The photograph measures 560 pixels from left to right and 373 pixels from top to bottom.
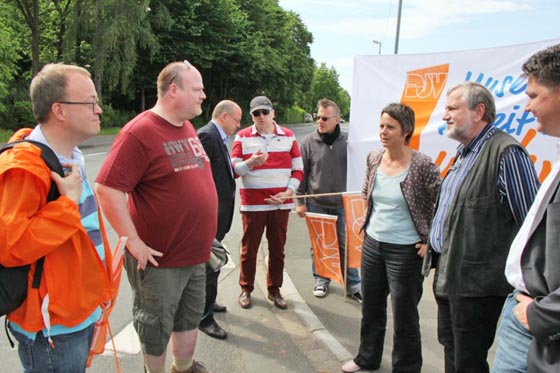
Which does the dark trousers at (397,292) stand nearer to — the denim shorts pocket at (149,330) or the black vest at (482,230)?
the black vest at (482,230)

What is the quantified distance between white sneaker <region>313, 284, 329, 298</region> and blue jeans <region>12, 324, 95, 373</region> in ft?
9.47

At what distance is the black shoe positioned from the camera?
11.9 feet

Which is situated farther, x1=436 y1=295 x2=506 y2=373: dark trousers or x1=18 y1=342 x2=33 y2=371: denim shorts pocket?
x1=436 y1=295 x2=506 y2=373: dark trousers

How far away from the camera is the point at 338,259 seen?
435 cm

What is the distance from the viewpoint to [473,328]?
2.34m

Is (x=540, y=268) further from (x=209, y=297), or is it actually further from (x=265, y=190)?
(x=265, y=190)

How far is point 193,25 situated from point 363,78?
29.7m

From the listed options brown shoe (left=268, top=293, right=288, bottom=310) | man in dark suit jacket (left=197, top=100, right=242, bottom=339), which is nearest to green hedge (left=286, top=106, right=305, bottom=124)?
brown shoe (left=268, top=293, right=288, bottom=310)

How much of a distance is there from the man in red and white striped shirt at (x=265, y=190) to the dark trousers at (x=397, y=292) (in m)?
1.28

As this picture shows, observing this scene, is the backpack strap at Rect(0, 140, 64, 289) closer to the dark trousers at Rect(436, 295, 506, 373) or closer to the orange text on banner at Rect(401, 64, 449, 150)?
the dark trousers at Rect(436, 295, 506, 373)

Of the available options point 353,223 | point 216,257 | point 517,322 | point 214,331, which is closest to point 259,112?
point 353,223

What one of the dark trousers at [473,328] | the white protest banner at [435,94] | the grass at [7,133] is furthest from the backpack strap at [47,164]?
the grass at [7,133]

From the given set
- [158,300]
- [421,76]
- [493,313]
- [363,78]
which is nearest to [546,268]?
[493,313]

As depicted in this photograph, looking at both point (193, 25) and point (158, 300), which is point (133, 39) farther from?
point (158, 300)
